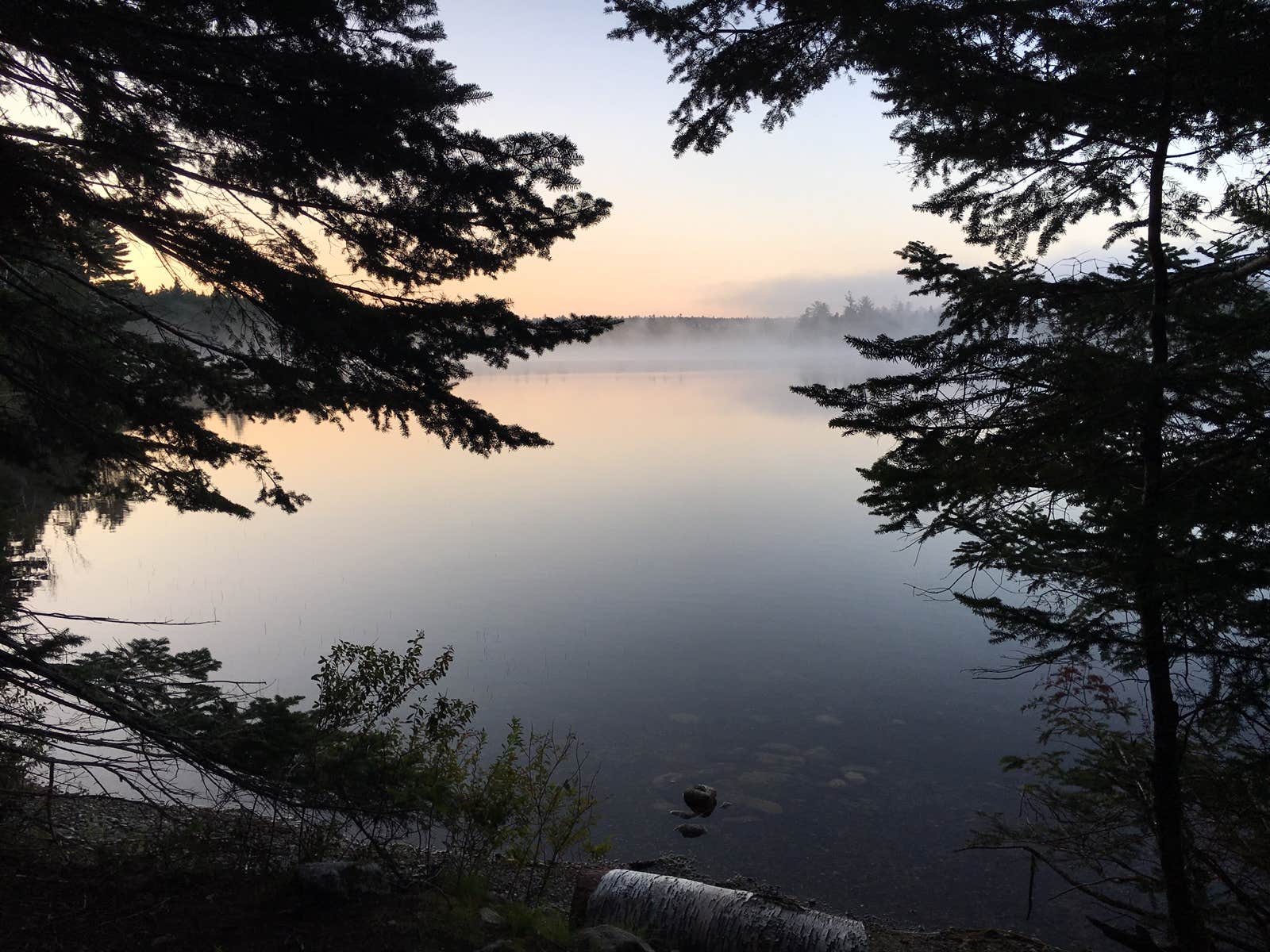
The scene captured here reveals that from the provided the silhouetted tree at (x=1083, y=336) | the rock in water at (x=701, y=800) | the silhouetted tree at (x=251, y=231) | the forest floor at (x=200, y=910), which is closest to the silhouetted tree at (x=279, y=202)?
the silhouetted tree at (x=251, y=231)

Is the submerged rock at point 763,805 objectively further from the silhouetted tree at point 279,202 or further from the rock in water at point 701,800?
the silhouetted tree at point 279,202

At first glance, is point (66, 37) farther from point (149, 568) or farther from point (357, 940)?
point (149, 568)

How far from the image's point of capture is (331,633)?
18.1 meters

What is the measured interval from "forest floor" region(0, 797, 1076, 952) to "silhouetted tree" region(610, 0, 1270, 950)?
15.9ft

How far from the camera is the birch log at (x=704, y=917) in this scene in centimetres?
655

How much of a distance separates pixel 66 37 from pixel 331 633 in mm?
14673

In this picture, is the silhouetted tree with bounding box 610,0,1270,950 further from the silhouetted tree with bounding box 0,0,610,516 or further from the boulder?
the boulder

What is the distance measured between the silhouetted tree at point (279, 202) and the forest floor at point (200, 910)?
11.0 feet

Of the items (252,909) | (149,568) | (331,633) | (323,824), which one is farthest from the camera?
(149,568)

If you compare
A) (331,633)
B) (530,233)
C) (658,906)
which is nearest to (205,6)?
(530,233)

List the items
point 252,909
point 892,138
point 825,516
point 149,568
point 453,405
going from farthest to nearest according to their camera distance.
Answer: point 825,516
point 149,568
point 892,138
point 453,405
point 252,909

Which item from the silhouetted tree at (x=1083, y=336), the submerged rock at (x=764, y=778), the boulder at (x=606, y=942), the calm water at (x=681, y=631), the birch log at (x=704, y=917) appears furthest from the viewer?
the submerged rock at (x=764, y=778)

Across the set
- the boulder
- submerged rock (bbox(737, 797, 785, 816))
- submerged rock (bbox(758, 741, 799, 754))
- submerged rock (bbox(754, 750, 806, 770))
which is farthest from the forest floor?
submerged rock (bbox(758, 741, 799, 754))

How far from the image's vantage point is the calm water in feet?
34.8
